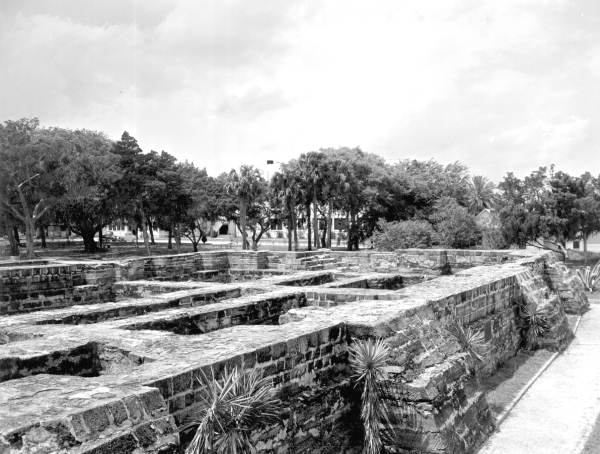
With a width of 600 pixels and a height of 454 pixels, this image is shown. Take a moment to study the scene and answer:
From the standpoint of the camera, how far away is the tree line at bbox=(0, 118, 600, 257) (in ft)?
94.6

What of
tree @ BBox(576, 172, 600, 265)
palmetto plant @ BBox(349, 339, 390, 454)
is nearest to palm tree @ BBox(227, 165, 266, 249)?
tree @ BBox(576, 172, 600, 265)

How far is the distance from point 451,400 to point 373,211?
3502cm

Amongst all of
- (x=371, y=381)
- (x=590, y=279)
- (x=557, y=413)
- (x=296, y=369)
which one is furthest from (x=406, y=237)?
(x=296, y=369)

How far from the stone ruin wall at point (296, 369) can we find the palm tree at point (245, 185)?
27.0m

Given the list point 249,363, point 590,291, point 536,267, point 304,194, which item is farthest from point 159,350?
point 304,194

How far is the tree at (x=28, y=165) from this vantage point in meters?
27.7

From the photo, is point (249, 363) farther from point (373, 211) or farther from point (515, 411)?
point (373, 211)

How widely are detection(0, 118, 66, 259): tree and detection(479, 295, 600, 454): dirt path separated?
25519 mm

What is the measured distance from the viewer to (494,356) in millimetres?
9898

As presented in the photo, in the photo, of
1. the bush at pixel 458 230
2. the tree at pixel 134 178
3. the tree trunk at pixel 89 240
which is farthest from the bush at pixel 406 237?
the tree trunk at pixel 89 240

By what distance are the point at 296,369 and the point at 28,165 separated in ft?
87.6

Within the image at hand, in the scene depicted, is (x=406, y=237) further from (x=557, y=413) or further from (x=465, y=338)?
(x=465, y=338)

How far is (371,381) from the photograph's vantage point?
5906 millimetres

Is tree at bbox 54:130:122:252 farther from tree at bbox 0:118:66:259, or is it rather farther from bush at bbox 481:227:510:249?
bush at bbox 481:227:510:249
